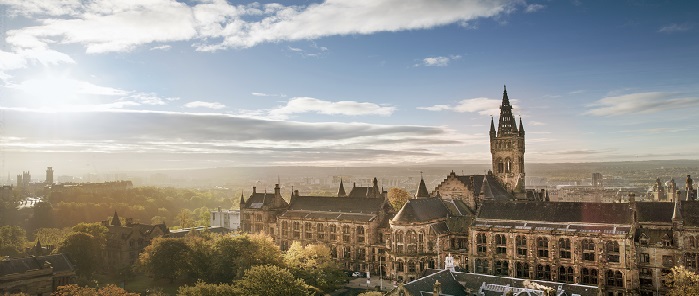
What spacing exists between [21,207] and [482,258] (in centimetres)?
13521

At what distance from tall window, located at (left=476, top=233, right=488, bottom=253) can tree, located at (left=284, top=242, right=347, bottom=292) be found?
849 inches

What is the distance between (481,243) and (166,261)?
167ft

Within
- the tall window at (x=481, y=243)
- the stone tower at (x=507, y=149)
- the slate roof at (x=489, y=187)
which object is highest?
the stone tower at (x=507, y=149)

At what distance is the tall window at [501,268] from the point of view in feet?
252

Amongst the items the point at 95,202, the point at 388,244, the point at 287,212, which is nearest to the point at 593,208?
the point at 388,244

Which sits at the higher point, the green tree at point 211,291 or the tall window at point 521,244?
the tall window at point 521,244

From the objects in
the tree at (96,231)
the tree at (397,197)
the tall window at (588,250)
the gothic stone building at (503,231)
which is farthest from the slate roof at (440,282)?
the tree at (96,231)

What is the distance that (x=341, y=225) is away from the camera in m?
94.5

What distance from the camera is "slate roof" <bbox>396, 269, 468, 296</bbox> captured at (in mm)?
51719

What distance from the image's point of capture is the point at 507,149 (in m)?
104

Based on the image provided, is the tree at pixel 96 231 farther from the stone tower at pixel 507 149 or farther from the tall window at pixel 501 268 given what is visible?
the stone tower at pixel 507 149

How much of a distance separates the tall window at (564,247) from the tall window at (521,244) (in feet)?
16.2

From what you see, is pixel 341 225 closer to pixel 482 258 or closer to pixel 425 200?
pixel 425 200

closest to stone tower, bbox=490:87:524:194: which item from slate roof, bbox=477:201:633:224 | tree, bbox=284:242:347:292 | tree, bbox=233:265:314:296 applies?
slate roof, bbox=477:201:633:224
